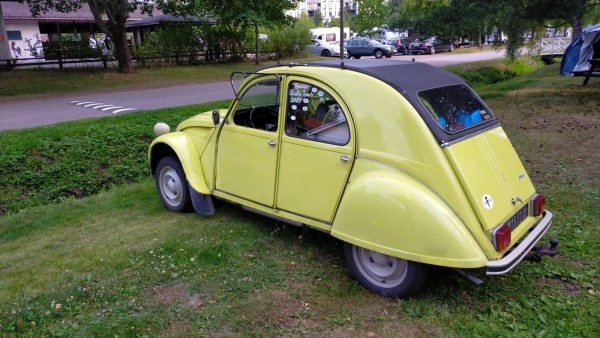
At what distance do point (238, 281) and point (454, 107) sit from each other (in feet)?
7.38

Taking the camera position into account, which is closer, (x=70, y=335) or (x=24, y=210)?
(x=70, y=335)

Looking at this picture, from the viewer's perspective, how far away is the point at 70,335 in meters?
3.29

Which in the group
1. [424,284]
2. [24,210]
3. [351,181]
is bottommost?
[24,210]

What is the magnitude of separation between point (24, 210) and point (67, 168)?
4.70 ft

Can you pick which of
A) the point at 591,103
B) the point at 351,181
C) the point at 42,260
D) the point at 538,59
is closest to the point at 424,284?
the point at 351,181

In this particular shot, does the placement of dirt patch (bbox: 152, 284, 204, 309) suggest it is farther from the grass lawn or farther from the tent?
the tent

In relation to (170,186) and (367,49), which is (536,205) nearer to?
(170,186)

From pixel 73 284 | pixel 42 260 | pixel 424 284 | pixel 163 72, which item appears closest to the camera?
pixel 424 284

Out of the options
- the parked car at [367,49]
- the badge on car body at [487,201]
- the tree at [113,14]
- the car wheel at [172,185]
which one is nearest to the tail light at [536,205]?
the badge on car body at [487,201]

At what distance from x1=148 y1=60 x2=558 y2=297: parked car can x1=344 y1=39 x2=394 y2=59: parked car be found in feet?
107

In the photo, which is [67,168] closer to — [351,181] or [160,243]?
[160,243]

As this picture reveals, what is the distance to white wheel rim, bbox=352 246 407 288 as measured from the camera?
3576mm

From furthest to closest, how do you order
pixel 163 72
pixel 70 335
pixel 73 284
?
pixel 163 72, pixel 73 284, pixel 70 335

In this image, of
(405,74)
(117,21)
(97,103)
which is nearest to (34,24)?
(117,21)
